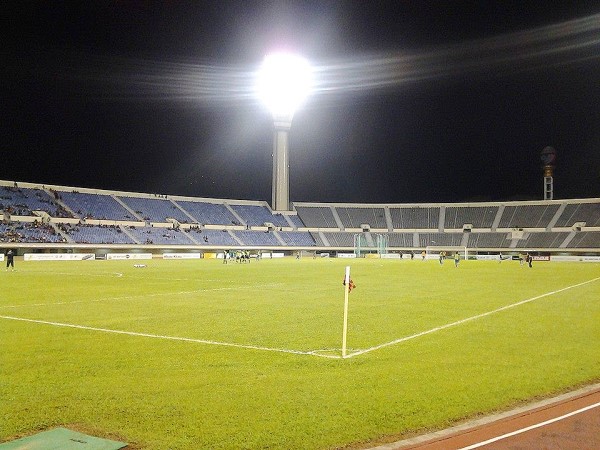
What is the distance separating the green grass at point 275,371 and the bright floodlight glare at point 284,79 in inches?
2650

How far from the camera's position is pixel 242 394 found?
753 centimetres

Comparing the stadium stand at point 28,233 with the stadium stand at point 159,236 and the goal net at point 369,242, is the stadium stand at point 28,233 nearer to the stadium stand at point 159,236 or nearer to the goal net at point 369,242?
the stadium stand at point 159,236

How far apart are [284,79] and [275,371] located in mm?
77703

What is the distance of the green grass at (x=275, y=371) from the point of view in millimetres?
6270

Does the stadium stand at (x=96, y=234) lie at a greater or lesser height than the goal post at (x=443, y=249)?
greater

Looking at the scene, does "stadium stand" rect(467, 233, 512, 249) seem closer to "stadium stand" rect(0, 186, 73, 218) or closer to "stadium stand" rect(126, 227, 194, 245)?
"stadium stand" rect(126, 227, 194, 245)

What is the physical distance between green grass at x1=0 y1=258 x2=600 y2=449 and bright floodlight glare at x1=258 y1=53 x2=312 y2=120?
67310 millimetres

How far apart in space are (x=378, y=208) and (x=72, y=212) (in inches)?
2505

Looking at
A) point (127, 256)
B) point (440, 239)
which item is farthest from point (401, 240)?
point (127, 256)

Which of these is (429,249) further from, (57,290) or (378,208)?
(57,290)

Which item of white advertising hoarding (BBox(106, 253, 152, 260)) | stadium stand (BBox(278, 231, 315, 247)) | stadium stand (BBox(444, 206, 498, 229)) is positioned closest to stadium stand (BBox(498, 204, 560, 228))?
stadium stand (BBox(444, 206, 498, 229))

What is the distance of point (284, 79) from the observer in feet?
268

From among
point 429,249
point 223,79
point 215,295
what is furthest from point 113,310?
point 429,249

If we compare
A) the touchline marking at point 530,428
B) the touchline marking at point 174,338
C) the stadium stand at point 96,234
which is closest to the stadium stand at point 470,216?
the stadium stand at point 96,234
